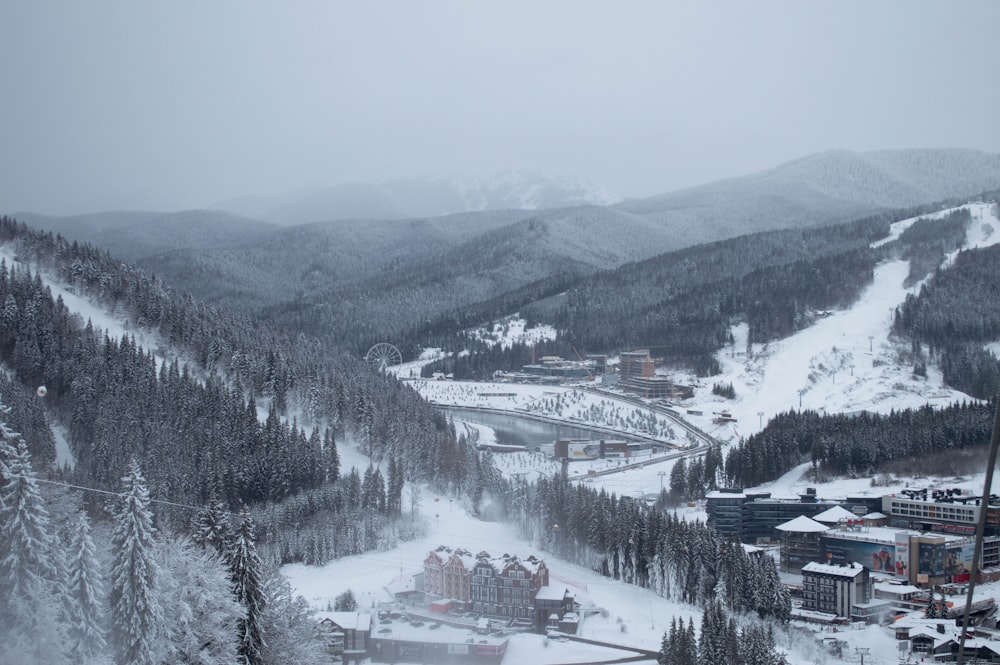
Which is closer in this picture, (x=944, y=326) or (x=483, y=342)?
(x=944, y=326)

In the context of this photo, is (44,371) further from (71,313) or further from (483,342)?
(483,342)

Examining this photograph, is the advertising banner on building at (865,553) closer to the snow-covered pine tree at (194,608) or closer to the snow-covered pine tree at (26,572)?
the snow-covered pine tree at (194,608)

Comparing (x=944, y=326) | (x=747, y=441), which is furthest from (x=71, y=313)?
(x=944, y=326)

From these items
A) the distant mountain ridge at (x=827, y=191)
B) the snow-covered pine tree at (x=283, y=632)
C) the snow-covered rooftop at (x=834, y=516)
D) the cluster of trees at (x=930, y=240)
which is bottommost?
the snow-covered rooftop at (x=834, y=516)

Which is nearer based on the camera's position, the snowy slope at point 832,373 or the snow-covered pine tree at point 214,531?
the snow-covered pine tree at point 214,531

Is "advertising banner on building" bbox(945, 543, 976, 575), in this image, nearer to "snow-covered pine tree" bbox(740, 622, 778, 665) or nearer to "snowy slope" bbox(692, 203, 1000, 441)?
"snow-covered pine tree" bbox(740, 622, 778, 665)

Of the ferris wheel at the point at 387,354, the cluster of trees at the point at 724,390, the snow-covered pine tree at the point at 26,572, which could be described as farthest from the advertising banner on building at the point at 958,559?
the ferris wheel at the point at 387,354
